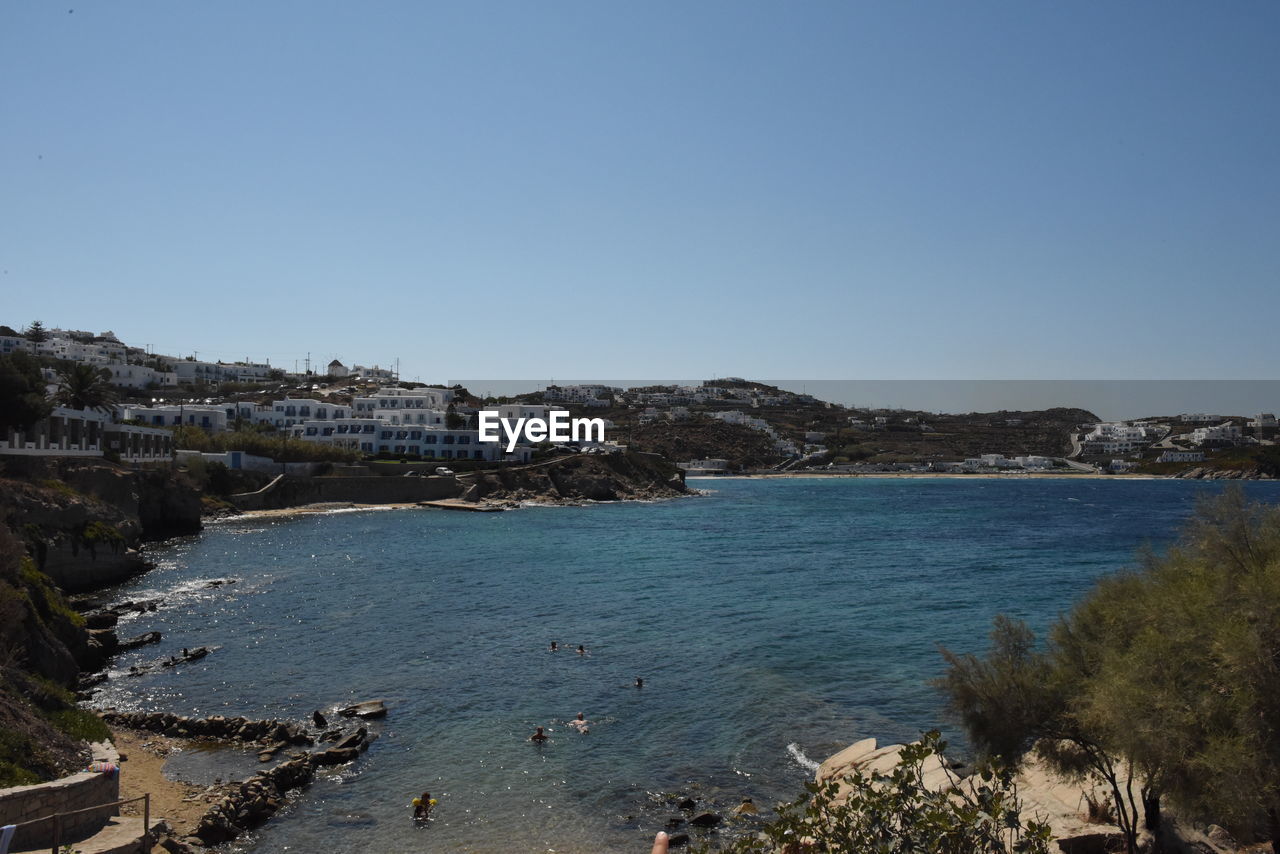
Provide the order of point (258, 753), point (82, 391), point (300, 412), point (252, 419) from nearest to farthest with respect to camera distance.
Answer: point (258, 753), point (82, 391), point (252, 419), point (300, 412)

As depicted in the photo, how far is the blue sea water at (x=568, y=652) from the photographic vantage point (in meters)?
19.2

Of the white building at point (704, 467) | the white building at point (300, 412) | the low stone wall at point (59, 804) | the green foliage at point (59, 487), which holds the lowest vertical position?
the white building at point (704, 467)

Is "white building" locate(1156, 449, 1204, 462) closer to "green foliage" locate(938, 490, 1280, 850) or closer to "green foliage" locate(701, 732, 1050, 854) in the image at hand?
"green foliage" locate(938, 490, 1280, 850)

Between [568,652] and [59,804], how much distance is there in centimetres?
1926

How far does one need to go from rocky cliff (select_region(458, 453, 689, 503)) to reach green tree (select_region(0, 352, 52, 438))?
51.2m

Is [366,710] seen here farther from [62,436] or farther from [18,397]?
[62,436]

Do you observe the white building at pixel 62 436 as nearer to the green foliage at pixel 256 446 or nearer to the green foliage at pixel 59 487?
the green foliage at pixel 59 487

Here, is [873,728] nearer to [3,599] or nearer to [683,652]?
[683,652]

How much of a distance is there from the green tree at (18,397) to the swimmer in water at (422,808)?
41.2 m

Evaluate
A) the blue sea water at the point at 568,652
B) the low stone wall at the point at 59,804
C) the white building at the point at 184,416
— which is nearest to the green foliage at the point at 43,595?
the blue sea water at the point at 568,652

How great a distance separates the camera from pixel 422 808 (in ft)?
59.2

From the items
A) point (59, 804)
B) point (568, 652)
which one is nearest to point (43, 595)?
point (59, 804)

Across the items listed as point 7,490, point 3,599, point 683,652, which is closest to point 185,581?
point 7,490

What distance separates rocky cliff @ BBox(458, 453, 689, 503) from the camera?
100 metres
